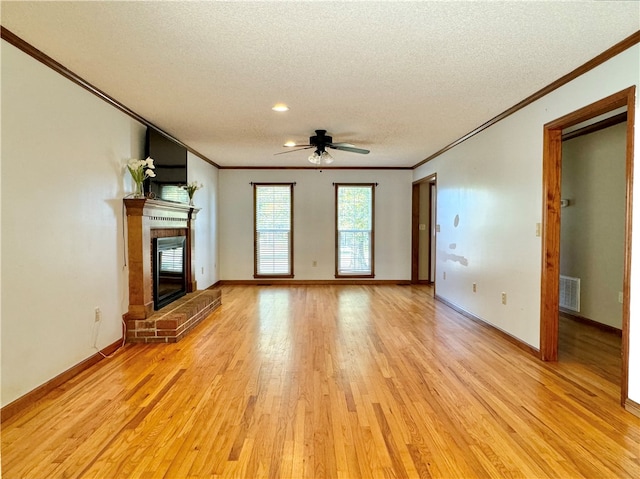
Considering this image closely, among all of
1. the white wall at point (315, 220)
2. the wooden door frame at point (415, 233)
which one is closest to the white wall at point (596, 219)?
the wooden door frame at point (415, 233)

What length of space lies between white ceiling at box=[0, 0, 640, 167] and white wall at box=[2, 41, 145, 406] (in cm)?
28

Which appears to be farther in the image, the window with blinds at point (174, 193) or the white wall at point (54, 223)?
the window with blinds at point (174, 193)

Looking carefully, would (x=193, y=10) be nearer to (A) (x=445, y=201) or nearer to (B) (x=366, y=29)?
(B) (x=366, y=29)

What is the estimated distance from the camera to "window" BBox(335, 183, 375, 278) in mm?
7832

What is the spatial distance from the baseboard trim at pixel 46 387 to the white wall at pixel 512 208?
3.98m

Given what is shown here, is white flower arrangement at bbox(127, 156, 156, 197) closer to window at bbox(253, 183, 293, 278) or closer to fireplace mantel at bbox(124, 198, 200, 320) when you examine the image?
fireplace mantel at bbox(124, 198, 200, 320)

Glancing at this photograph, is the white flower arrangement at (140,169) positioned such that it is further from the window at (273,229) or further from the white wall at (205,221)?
the window at (273,229)

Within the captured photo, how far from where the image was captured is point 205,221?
6809mm

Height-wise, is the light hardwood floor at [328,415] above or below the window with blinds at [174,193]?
below

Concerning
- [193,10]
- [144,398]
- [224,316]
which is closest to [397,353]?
[144,398]

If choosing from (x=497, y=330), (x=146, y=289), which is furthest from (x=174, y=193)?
(x=497, y=330)

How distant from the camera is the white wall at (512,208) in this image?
2531 mm

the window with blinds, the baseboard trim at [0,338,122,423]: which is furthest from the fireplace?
the baseboard trim at [0,338,122,423]

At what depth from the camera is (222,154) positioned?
6.36 metres
